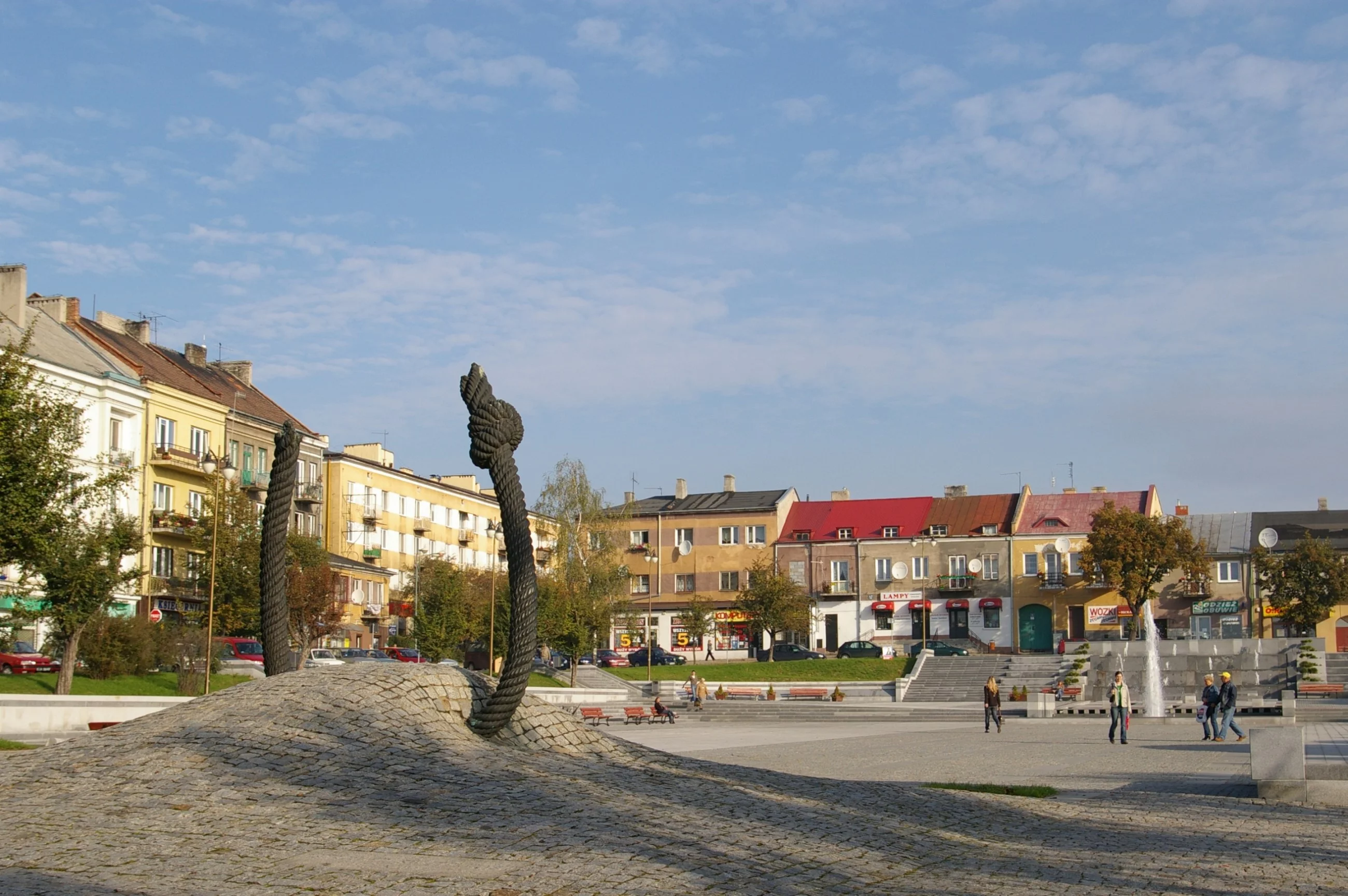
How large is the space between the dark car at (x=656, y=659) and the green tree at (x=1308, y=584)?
30454 millimetres

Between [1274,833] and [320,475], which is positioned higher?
[320,475]

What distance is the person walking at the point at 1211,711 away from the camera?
29697 mm

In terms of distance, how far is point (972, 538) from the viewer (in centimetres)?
8069

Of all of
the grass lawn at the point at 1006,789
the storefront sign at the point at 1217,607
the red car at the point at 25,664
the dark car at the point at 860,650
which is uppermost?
the storefront sign at the point at 1217,607

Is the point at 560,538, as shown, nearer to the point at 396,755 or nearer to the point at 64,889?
the point at 396,755

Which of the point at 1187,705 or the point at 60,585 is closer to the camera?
the point at 60,585

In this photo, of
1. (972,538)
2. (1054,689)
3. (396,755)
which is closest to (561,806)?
(396,755)

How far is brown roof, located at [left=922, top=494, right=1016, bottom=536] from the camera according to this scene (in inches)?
3219

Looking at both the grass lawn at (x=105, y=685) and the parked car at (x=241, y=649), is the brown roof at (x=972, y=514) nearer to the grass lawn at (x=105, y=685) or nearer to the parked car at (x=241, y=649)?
the parked car at (x=241, y=649)

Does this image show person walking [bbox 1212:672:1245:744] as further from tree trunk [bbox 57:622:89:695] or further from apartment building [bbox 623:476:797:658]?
apartment building [bbox 623:476:797:658]

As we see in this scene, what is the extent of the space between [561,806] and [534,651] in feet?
12.0

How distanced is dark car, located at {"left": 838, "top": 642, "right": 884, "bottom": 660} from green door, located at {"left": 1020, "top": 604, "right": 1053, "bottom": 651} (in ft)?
37.1

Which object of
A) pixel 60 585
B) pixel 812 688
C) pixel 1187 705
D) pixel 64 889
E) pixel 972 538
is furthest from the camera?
pixel 972 538

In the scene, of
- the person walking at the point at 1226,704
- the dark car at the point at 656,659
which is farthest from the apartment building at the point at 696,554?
the person walking at the point at 1226,704
